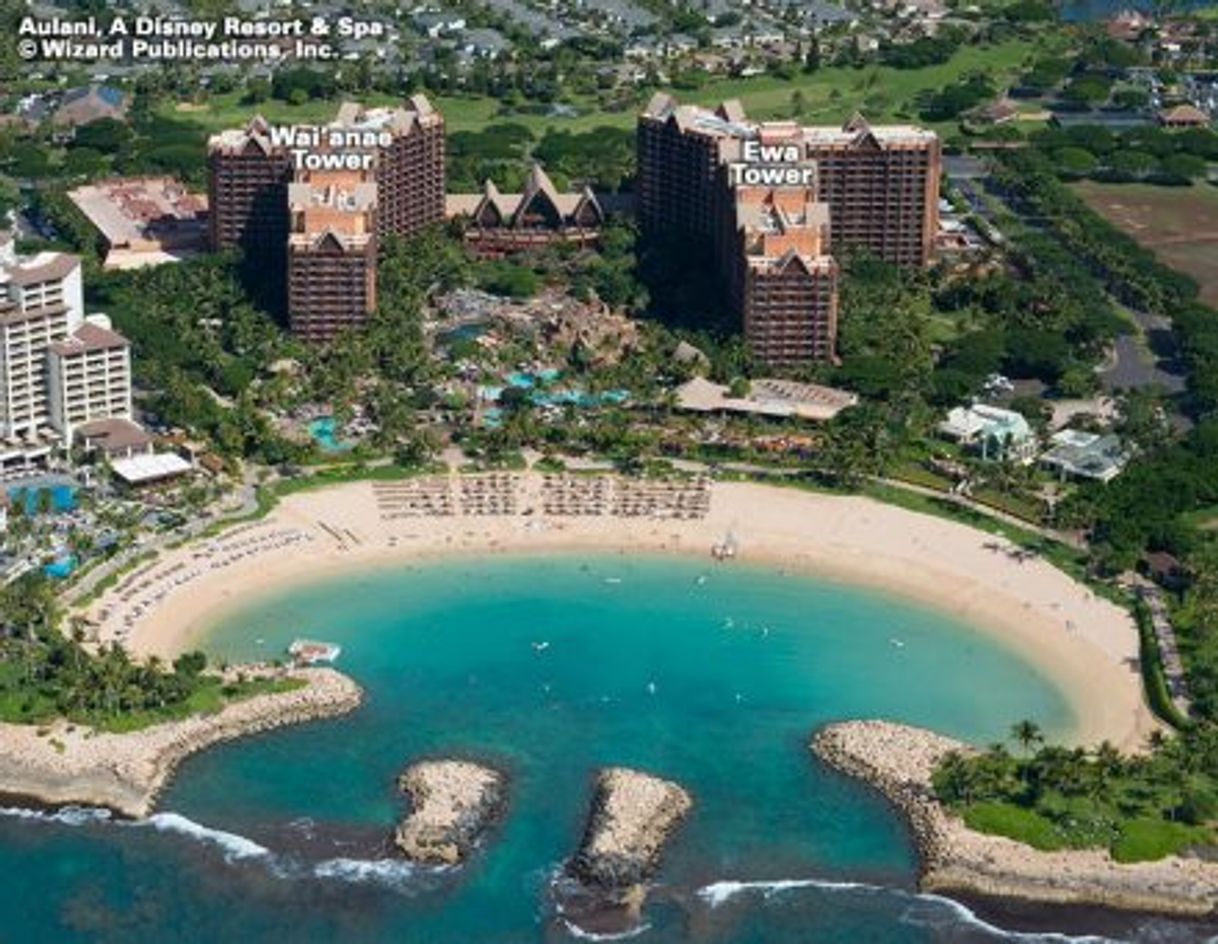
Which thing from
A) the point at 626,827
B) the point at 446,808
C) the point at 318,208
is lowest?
the point at 446,808

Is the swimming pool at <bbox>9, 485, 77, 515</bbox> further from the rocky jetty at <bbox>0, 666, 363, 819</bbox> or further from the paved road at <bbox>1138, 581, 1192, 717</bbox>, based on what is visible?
the paved road at <bbox>1138, 581, 1192, 717</bbox>

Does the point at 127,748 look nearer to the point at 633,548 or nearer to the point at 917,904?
the point at 633,548

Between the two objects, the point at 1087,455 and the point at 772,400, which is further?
the point at 772,400

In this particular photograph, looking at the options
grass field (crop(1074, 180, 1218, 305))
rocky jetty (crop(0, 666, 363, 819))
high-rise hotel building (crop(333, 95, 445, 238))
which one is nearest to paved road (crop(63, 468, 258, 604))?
rocky jetty (crop(0, 666, 363, 819))

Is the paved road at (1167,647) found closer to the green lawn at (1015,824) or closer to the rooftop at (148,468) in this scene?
the green lawn at (1015,824)

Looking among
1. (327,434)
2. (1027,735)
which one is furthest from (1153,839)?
(327,434)
